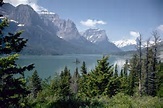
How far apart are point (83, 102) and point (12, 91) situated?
5489 mm

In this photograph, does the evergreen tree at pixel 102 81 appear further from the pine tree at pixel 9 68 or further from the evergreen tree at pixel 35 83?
the evergreen tree at pixel 35 83

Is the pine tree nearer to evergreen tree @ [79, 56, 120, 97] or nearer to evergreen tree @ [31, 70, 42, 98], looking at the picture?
evergreen tree @ [79, 56, 120, 97]

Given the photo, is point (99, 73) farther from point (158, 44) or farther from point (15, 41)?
point (15, 41)

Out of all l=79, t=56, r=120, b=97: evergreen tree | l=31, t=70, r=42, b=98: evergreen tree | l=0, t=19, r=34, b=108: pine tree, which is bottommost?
l=31, t=70, r=42, b=98: evergreen tree

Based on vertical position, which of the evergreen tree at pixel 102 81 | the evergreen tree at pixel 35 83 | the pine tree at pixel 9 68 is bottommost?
the evergreen tree at pixel 35 83

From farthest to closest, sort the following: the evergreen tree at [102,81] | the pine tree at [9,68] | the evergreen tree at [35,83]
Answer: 1. the evergreen tree at [35,83]
2. the evergreen tree at [102,81]
3. the pine tree at [9,68]

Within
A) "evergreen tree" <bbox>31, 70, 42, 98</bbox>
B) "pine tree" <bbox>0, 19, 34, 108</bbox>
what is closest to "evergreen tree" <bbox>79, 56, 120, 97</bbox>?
"pine tree" <bbox>0, 19, 34, 108</bbox>

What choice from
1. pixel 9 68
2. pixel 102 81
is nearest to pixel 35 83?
pixel 102 81

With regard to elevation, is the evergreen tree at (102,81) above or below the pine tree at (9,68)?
below

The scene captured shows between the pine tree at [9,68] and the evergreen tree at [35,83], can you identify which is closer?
the pine tree at [9,68]

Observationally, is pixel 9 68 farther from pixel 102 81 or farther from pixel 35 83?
pixel 35 83

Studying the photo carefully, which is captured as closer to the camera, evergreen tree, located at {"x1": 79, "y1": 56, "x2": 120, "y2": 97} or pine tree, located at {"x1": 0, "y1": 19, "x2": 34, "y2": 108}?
pine tree, located at {"x1": 0, "y1": 19, "x2": 34, "y2": 108}

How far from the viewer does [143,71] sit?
46.6 metres

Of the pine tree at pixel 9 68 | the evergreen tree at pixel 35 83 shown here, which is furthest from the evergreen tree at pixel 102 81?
the evergreen tree at pixel 35 83
